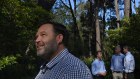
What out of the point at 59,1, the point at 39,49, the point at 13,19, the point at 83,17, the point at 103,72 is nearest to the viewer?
the point at 39,49

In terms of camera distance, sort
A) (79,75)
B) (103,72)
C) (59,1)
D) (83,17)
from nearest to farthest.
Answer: (79,75) → (103,72) → (59,1) → (83,17)

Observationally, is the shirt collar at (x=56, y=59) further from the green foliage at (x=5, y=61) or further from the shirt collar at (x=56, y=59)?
the green foliage at (x=5, y=61)

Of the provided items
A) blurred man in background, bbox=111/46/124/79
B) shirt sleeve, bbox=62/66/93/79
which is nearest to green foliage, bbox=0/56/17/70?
blurred man in background, bbox=111/46/124/79

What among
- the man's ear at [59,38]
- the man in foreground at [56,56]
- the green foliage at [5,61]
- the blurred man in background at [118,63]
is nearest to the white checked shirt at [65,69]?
the man in foreground at [56,56]

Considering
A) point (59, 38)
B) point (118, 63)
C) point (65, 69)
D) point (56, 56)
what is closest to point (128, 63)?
point (118, 63)

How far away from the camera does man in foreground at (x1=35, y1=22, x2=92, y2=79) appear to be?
12.3 feet

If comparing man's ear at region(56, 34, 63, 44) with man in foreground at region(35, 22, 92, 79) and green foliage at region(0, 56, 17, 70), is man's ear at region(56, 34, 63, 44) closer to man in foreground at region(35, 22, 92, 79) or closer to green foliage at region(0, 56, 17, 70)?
man in foreground at region(35, 22, 92, 79)

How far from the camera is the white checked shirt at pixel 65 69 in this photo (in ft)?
12.2

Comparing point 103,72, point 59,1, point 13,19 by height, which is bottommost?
point 103,72

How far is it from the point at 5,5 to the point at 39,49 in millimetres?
13102

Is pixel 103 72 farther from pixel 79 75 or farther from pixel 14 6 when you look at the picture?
pixel 79 75

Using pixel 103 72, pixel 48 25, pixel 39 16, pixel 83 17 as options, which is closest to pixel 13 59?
pixel 103 72

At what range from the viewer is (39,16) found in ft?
74.9

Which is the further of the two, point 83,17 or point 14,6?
point 83,17
